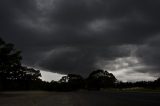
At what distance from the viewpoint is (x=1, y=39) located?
265ft

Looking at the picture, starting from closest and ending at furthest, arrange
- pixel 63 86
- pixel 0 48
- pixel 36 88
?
pixel 0 48 → pixel 36 88 → pixel 63 86

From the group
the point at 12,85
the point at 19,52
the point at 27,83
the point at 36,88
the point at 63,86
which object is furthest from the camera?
the point at 63,86

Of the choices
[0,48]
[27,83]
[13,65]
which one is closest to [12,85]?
[27,83]

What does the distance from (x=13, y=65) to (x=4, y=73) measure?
730 centimetres

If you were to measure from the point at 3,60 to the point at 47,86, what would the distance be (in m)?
94.8

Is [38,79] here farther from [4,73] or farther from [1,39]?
[1,39]

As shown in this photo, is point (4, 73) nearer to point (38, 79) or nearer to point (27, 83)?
point (27, 83)

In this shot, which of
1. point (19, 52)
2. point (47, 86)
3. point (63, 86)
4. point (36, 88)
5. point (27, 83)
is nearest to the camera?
point (19, 52)

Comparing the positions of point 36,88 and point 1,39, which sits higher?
point 1,39

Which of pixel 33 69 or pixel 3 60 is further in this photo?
pixel 33 69

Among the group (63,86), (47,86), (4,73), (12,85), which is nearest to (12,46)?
(4,73)

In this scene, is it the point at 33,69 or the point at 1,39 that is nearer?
the point at 1,39

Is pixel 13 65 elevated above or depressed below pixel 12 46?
below

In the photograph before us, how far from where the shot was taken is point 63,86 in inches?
7421
